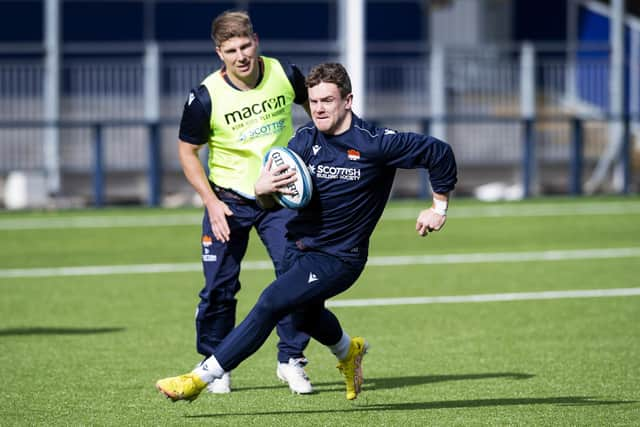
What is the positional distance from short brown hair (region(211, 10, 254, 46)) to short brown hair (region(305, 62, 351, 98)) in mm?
744

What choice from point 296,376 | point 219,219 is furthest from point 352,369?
point 219,219

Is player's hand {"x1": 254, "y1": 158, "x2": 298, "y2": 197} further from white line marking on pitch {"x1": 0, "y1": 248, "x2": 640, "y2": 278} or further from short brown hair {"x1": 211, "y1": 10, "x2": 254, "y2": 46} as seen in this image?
white line marking on pitch {"x1": 0, "y1": 248, "x2": 640, "y2": 278}

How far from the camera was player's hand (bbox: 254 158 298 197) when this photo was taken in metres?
6.62

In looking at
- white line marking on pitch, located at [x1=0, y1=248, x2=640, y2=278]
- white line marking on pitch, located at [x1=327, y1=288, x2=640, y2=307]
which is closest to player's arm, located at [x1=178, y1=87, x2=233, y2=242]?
white line marking on pitch, located at [x1=327, y1=288, x2=640, y2=307]

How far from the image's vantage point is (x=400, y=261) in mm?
14469

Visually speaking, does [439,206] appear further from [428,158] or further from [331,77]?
[331,77]

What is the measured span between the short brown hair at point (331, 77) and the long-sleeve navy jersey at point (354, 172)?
0.72ft

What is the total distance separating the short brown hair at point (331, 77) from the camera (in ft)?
21.9

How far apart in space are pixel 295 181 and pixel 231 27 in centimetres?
118

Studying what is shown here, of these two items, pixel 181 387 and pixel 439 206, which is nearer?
pixel 181 387

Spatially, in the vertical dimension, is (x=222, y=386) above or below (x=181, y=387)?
below

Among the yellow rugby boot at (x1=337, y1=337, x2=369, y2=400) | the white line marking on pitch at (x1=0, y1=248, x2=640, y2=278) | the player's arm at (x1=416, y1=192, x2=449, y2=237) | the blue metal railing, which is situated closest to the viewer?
the player's arm at (x1=416, y1=192, x2=449, y2=237)

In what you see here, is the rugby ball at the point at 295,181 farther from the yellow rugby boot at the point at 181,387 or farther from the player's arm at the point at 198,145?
the yellow rugby boot at the point at 181,387

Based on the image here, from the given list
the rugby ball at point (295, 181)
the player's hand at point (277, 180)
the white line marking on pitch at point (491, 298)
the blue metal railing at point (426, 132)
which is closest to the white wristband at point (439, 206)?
the rugby ball at point (295, 181)
